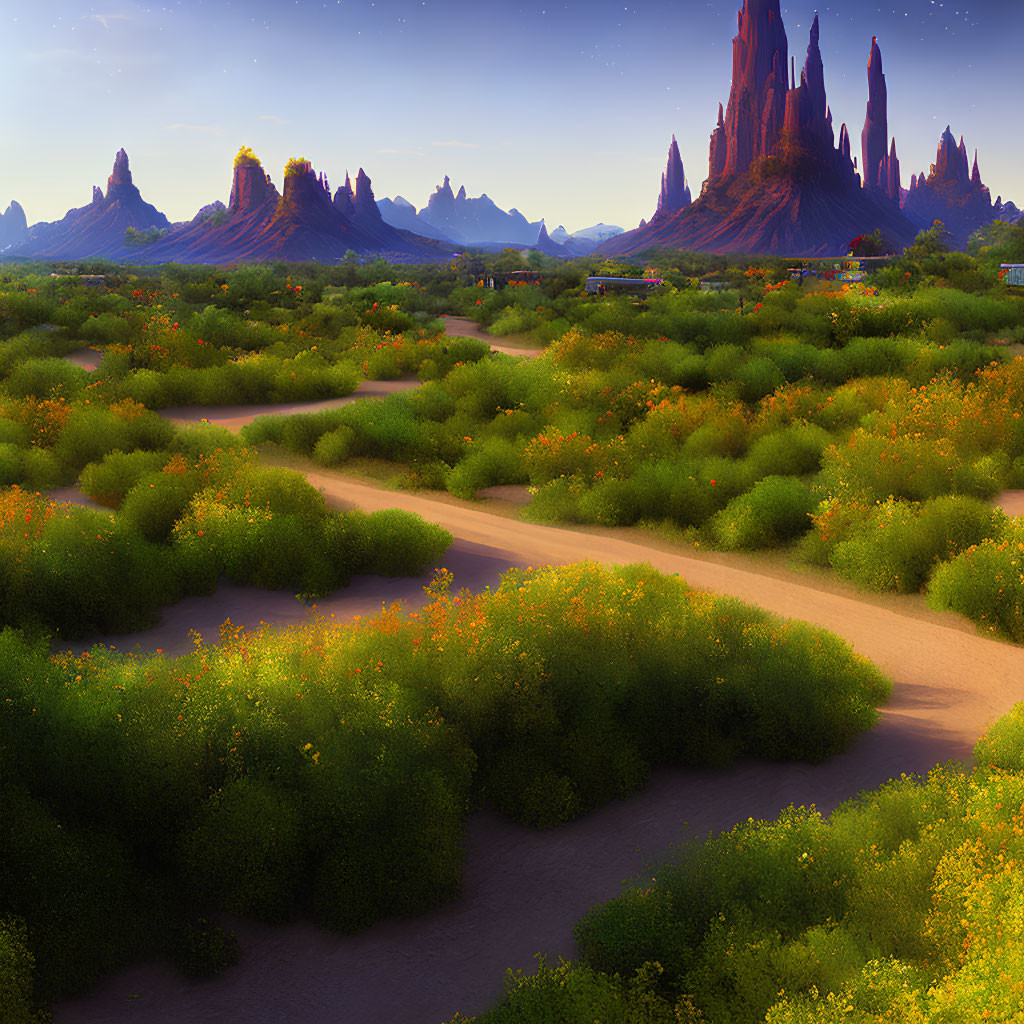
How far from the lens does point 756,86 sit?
180000mm

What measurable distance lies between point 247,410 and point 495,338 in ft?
47.2

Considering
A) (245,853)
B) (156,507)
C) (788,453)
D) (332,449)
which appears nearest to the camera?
(245,853)

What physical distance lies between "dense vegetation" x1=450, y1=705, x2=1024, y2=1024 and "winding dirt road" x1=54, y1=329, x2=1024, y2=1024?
0.43 metres

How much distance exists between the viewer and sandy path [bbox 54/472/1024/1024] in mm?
5035

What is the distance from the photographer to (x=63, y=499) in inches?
551

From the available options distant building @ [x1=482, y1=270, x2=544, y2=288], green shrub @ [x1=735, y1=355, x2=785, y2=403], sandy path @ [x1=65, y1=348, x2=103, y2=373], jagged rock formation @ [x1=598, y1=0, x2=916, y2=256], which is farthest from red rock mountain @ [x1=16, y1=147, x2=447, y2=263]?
green shrub @ [x1=735, y1=355, x2=785, y2=403]

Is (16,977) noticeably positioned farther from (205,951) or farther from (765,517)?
(765,517)

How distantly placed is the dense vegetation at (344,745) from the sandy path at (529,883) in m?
0.17

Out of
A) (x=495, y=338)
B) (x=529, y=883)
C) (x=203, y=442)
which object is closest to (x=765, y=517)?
(x=529, y=883)

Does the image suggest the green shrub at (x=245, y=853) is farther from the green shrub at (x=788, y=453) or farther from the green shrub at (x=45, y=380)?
the green shrub at (x=45, y=380)

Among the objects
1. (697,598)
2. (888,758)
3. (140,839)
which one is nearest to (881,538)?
(697,598)

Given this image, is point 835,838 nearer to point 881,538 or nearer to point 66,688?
point 66,688

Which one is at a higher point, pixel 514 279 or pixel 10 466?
pixel 514 279

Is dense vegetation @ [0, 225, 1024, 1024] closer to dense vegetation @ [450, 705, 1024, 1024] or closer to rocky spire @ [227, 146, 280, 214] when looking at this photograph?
dense vegetation @ [450, 705, 1024, 1024]
